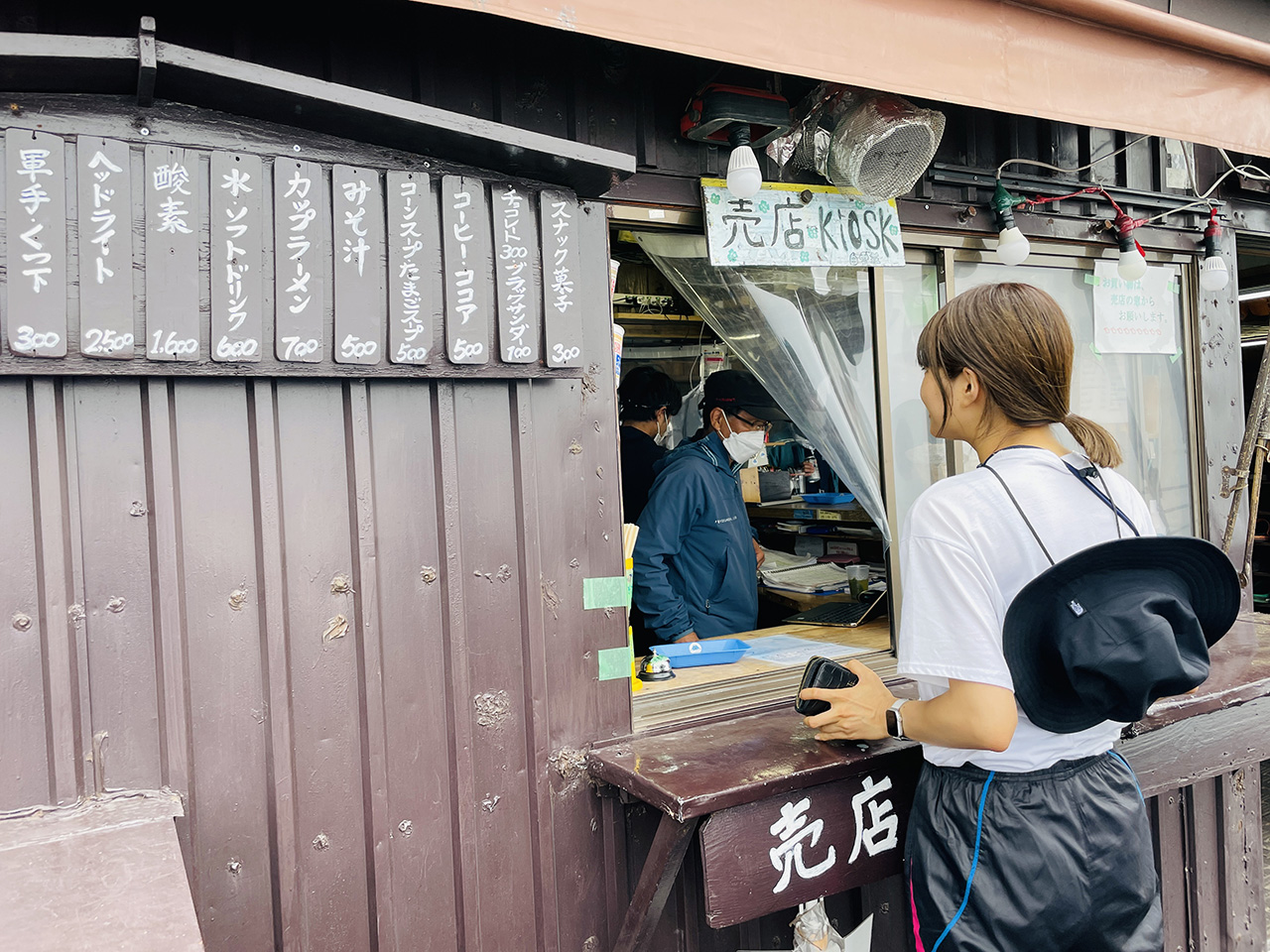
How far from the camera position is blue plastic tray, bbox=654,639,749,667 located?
3.22 metres

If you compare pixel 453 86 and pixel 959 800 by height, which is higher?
pixel 453 86

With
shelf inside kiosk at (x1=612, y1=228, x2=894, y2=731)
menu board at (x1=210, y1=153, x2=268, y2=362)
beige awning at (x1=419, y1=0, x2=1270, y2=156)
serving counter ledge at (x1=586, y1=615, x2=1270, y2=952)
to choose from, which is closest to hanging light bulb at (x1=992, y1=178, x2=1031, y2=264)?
shelf inside kiosk at (x1=612, y1=228, x2=894, y2=731)

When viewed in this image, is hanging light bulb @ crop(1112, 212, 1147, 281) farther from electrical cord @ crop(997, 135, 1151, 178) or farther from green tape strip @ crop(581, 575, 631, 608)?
green tape strip @ crop(581, 575, 631, 608)

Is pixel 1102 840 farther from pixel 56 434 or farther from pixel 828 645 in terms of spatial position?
pixel 56 434

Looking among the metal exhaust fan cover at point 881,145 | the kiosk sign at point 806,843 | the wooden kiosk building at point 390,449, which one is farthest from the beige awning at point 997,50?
the kiosk sign at point 806,843

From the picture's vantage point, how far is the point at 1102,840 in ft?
5.88

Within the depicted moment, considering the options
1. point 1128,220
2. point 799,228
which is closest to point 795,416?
point 799,228

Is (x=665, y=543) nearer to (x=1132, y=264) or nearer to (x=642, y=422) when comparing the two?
(x=642, y=422)

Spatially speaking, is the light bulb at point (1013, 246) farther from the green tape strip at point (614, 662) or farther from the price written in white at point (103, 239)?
the price written in white at point (103, 239)

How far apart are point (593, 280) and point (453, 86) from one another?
0.66 metres

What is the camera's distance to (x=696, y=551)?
392cm

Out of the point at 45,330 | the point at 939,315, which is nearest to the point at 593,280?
the point at 939,315

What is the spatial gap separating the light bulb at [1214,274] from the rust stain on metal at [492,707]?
146 inches

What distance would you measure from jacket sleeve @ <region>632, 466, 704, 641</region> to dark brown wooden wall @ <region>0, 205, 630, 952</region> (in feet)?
3.66
